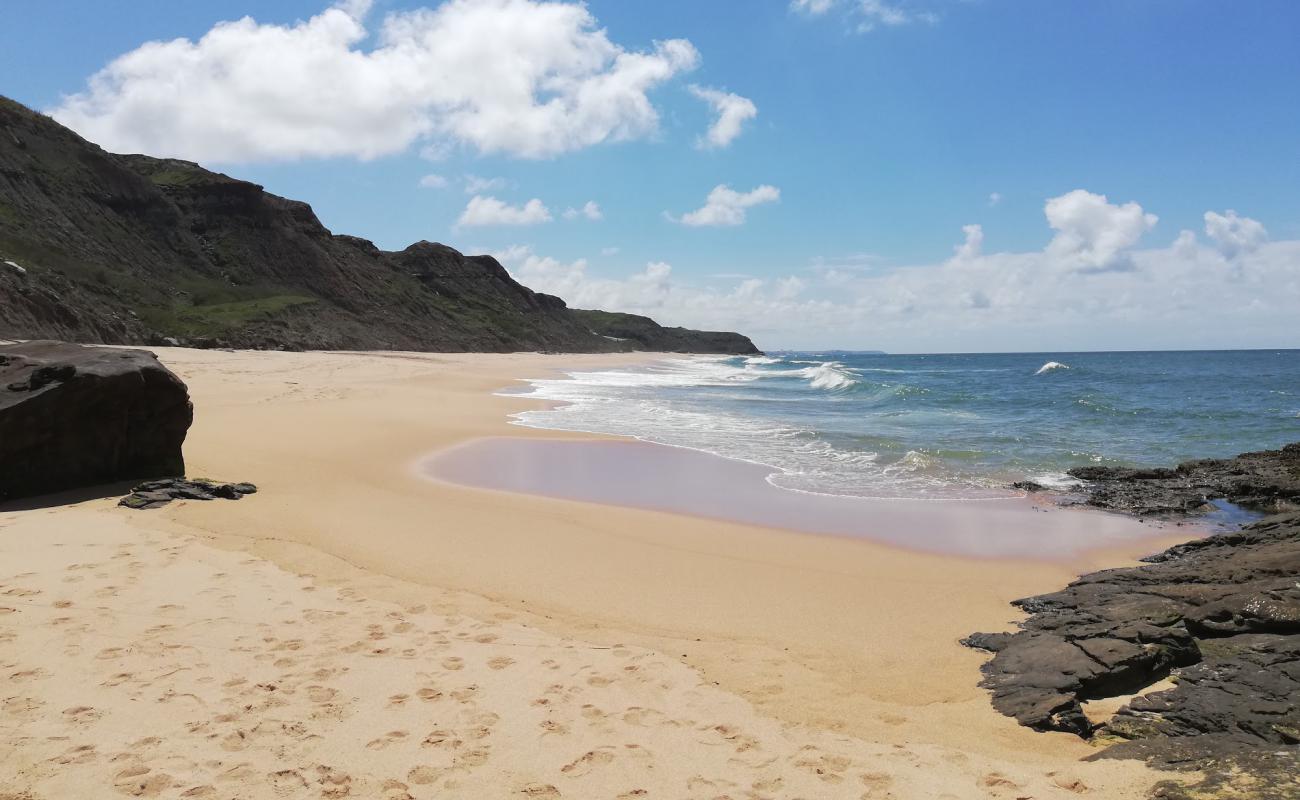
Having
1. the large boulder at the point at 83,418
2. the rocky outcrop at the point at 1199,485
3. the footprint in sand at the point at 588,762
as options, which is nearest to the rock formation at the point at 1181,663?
the footprint in sand at the point at 588,762

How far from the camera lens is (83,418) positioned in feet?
29.8

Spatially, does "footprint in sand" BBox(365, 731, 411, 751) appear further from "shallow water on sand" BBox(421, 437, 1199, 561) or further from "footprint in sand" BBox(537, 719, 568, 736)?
"shallow water on sand" BBox(421, 437, 1199, 561)

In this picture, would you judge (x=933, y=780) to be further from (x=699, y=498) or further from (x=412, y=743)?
(x=699, y=498)

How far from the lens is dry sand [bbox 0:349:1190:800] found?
360 centimetres

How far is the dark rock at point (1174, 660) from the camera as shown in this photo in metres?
3.96

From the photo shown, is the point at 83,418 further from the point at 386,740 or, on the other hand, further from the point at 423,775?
the point at 423,775

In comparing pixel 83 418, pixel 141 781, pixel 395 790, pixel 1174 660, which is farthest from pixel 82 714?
pixel 83 418

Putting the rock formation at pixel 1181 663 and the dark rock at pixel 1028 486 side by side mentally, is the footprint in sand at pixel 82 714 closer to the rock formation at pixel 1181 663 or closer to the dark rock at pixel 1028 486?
the rock formation at pixel 1181 663

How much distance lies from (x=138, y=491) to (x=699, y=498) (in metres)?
7.56

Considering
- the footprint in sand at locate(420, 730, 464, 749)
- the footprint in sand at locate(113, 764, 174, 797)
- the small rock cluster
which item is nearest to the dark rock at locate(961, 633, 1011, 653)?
the footprint in sand at locate(420, 730, 464, 749)

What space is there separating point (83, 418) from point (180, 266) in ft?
213

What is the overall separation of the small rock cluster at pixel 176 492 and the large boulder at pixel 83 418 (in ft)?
2.13

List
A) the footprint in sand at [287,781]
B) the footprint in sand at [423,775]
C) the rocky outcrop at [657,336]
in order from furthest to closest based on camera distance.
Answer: the rocky outcrop at [657,336]
the footprint in sand at [423,775]
the footprint in sand at [287,781]

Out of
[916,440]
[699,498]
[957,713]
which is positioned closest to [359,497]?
[699,498]
